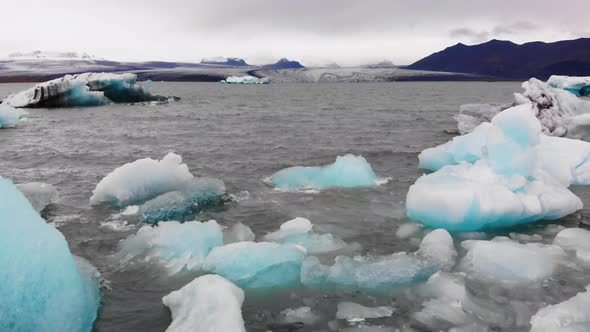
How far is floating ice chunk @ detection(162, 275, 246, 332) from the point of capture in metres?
4.41

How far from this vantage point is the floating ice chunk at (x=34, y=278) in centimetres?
406

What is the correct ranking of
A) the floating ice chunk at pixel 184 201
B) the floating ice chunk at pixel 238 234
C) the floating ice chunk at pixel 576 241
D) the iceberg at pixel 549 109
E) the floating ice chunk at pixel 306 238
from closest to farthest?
the floating ice chunk at pixel 576 241 < the floating ice chunk at pixel 306 238 < the floating ice chunk at pixel 238 234 < the floating ice chunk at pixel 184 201 < the iceberg at pixel 549 109

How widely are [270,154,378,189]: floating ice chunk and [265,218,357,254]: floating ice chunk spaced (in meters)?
3.08

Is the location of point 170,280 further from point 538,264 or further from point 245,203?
point 538,264

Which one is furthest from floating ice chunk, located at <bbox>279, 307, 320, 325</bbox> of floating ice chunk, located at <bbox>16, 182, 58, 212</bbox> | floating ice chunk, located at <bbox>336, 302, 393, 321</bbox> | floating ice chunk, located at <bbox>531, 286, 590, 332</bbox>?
floating ice chunk, located at <bbox>16, 182, 58, 212</bbox>

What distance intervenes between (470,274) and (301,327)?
2506 mm

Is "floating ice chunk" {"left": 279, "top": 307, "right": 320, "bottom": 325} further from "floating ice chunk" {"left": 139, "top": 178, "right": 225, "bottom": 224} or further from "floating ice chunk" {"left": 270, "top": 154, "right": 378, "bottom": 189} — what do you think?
"floating ice chunk" {"left": 270, "top": 154, "right": 378, "bottom": 189}

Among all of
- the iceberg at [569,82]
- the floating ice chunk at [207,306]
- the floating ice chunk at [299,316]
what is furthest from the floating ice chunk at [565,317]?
the iceberg at [569,82]

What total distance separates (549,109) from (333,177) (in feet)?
36.0

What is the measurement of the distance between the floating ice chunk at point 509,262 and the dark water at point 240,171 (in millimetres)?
388

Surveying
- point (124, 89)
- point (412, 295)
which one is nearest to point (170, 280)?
point (412, 295)

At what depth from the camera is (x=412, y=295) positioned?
5426mm

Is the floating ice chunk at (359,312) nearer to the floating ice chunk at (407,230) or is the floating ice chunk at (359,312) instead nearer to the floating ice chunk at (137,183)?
the floating ice chunk at (407,230)

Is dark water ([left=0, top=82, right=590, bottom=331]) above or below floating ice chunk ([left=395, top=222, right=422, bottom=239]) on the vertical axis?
below
